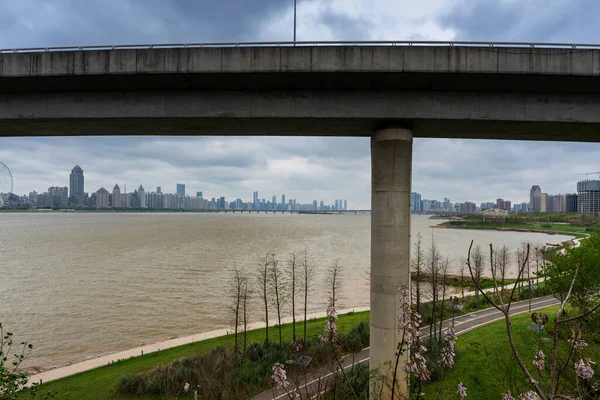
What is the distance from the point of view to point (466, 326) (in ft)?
74.1

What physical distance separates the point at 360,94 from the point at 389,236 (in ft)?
14.6

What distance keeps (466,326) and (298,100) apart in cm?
2085

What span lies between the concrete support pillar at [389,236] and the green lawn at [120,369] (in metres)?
11.8

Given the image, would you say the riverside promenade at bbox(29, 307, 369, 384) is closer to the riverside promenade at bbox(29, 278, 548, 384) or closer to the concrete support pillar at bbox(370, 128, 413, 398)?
the riverside promenade at bbox(29, 278, 548, 384)

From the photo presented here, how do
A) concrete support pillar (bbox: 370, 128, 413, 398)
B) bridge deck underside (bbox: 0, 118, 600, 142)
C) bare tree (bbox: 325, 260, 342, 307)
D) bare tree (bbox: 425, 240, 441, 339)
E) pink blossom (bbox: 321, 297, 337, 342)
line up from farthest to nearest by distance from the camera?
bare tree (bbox: 325, 260, 342, 307) → bare tree (bbox: 425, 240, 441, 339) → bridge deck underside (bbox: 0, 118, 600, 142) → concrete support pillar (bbox: 370, 128, 413, 398) → pink blossom (bbox: 321, 297, 337, 342)

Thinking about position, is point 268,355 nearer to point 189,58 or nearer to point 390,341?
point 390,341

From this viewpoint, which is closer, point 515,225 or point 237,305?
point 237,305

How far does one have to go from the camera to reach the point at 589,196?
186m

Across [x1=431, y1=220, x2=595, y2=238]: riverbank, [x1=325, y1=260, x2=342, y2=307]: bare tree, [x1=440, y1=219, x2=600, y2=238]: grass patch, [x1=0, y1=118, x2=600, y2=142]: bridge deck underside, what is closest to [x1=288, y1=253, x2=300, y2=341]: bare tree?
[x1=325, y1=260, x2=342, y2=307]: bare tree

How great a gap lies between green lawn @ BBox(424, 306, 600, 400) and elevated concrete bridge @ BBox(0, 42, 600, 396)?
4.74 meters

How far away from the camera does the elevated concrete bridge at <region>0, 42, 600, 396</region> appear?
902 cm

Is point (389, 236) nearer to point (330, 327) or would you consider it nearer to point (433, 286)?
point (330, 327)

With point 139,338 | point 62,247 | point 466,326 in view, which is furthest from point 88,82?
point 62,247

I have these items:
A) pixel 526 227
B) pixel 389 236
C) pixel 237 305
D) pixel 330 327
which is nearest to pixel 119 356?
pixel 237 305
